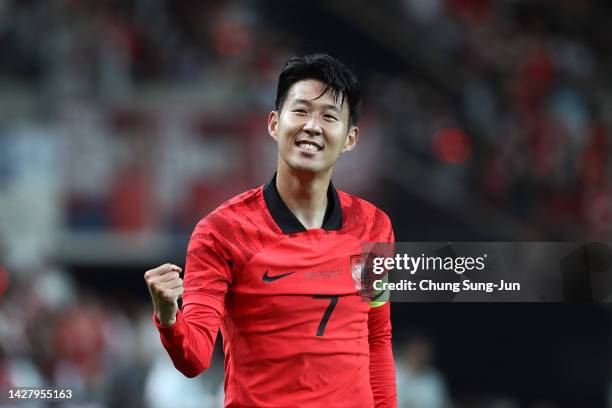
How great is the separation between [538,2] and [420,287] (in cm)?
839

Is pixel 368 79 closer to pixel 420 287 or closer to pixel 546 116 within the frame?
pixel 546 116

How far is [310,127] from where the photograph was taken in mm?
2754

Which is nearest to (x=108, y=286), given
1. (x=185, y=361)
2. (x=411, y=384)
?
(x=411, y=384)

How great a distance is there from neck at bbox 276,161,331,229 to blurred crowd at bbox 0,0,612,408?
466cm

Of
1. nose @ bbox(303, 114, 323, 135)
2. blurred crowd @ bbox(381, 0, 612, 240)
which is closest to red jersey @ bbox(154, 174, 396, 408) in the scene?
nose @ bbox(303, 114, 323, 135)

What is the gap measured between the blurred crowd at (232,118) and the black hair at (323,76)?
4.77 metres

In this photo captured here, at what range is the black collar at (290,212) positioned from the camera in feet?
9.27

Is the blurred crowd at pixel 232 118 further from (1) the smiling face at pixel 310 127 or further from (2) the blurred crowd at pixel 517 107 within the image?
(1) the smiling face at pixel 310 127

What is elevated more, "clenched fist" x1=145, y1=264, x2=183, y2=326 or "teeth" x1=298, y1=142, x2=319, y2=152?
"teeth" x1=298, y1=142, x2=319, y2=152

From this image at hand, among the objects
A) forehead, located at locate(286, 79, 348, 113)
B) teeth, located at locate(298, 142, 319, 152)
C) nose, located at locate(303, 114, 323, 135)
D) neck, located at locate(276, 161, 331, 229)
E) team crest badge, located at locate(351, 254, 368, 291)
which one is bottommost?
team crest badge, located at locate(351, 254, 368, 291)

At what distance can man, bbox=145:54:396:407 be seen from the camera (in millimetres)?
2672

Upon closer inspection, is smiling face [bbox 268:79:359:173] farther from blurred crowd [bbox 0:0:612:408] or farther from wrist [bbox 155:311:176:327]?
blurred crowd [bbox 0:0:612:408]

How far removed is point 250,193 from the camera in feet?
9.51

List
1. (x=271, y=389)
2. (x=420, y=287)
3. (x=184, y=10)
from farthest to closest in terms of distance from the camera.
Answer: (x=184, y=10) → (x=420, y=287) → (x=271, y=389)
